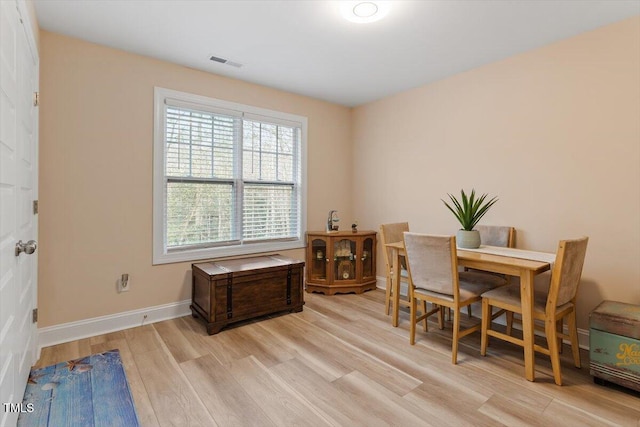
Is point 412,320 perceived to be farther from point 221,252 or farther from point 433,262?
point 221,252

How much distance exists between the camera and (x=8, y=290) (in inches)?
Result: 58.2

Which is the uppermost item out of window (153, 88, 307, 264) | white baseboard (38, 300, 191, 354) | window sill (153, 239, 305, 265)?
window (153, 88, 307, 264)

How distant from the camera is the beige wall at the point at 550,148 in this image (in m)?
2.34

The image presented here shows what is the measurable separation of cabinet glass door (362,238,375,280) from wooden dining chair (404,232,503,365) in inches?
57.3

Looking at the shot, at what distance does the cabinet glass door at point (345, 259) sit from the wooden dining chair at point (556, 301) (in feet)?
6.02

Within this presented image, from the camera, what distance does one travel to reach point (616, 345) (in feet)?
6.35

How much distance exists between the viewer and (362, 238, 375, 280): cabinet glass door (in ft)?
13.2

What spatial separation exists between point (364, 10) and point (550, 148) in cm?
191

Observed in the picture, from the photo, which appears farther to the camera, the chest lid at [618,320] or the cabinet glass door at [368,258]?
the cabinet glass door at [368,258]

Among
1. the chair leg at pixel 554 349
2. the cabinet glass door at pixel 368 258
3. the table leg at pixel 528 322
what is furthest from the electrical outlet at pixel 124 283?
the chair leg at pixel 554 349

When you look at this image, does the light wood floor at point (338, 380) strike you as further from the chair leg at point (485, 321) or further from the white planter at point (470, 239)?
the white planter at point (470, 239)

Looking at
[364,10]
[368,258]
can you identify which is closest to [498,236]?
[368,258]

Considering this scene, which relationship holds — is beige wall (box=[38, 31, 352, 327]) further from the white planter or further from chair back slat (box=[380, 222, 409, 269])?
the white planter

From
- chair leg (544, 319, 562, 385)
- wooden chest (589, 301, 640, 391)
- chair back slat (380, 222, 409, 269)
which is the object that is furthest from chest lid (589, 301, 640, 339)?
chair back slat (380, 222, 409, 269)
